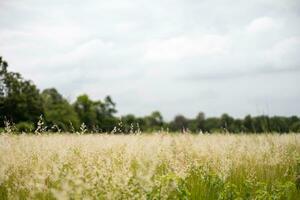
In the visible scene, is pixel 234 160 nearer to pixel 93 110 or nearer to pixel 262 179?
pixel 262 179

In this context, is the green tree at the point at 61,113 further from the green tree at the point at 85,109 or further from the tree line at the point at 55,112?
the green tree at the point at 85,109

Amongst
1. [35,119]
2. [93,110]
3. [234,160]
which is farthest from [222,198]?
[93,110]

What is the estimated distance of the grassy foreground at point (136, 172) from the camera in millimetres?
3529

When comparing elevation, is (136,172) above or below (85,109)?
below

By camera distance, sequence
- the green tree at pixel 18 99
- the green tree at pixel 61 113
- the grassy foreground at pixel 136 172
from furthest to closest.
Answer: the green tree at pixel 61 113 → the green tree at pixel 18 99 → the grassy foreground at pixel 136 172

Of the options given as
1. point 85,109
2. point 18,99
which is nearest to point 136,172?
point 18,99

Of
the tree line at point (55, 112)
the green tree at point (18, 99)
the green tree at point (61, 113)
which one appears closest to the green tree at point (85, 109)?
the tree line at point (55, 112)

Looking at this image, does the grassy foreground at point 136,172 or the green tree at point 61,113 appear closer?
the grassy foreground at point 136,172

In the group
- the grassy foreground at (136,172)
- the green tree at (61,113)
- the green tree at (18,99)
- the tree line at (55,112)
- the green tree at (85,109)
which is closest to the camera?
the grassy foreground at (136,172)

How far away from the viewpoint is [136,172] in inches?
148

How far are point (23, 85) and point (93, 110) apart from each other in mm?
14833

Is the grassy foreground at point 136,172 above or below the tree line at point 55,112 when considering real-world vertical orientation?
below

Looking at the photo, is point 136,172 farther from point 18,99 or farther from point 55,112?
point 55,112

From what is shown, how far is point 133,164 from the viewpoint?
5711 millimetres
